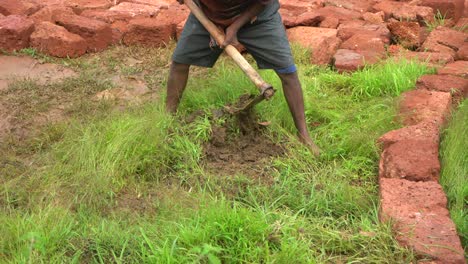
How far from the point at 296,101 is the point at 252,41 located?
46 cm

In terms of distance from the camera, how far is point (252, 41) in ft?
13.6

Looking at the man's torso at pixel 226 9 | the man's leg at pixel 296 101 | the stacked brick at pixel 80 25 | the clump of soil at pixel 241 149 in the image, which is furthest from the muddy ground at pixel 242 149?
the stacked brick at pixel 80 25

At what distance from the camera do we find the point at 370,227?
10.6 feet

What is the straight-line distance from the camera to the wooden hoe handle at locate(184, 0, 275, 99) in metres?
3.71

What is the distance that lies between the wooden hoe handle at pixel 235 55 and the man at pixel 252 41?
0.05 m

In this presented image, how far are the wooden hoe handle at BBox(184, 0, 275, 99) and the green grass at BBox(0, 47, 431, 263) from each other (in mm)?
470

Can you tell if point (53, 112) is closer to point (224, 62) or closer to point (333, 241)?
point (224, 62)

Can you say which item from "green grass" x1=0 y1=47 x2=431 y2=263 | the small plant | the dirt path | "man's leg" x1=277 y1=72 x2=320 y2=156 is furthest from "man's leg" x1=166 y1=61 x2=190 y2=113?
the small plant

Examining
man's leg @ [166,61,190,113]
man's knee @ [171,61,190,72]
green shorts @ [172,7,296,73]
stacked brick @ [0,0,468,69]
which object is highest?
green shorts @ [172,7,296,73]

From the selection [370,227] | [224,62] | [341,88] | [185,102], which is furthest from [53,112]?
[370,227]

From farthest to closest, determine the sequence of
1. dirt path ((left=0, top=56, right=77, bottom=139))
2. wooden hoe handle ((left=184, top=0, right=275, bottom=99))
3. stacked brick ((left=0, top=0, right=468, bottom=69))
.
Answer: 1. stacked brick ((left=0, top=0, right=468, bottom=69))
2. dirt path ((left=0, top=56, right=77, bottom=139))
3. wooden hoe handle ((left=184, top=0, right=275, bottom=99))

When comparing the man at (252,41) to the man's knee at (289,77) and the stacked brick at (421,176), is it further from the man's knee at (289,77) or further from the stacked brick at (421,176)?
the stacked brick at (421,176)

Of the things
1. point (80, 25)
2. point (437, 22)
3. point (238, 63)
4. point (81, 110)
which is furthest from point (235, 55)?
point (437, 22)

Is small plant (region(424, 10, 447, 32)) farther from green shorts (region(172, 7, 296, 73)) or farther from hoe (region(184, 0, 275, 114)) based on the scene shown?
hoe (region(184, 0, 275, 114))
